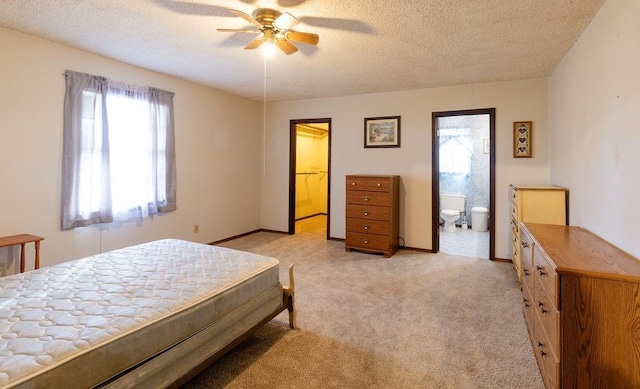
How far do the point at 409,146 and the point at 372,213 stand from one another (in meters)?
1.17

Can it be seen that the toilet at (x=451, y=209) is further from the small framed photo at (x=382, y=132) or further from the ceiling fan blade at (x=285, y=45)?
the ceiling fan blade at (x=285, y=45)

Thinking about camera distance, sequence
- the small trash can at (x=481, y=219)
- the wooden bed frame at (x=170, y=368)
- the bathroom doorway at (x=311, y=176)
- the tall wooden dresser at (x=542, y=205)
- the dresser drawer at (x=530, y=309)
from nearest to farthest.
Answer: the wooden bed frame at (x=170, y=368) → the dresser drawer at (x=530, y=309) → the tall wooden dresser at (x=542, y=205) → the small trash can at (x=481, y=219) → the bathroom doorway at (x=311, y=176)

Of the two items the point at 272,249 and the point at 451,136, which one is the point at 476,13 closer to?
the point at 272,249

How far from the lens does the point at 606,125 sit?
2049 millimetres

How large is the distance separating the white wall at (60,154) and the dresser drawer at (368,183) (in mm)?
1978

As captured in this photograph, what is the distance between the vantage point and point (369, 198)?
434cm

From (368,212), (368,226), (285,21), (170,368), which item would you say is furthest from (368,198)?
(170,368)

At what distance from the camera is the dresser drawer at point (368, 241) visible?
4.26 meters

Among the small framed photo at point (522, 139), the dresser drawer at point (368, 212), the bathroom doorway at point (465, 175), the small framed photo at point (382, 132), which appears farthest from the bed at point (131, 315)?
the bathroom doorway at point (465, 175)

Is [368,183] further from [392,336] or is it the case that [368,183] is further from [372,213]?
[392,336]

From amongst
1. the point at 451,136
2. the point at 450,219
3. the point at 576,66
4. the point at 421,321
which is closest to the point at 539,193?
the point at 576,66

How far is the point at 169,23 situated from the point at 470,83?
3.59 meters

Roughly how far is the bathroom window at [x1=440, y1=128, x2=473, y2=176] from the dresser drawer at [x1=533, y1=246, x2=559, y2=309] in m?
4.87

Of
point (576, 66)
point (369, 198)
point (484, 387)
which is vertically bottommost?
point (484, 387)
